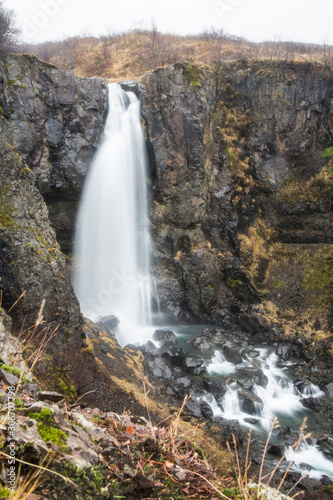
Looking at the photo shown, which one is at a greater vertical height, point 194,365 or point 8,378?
point 8,378

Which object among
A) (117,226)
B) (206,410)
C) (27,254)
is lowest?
(206,410)

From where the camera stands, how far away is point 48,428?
2016 mm

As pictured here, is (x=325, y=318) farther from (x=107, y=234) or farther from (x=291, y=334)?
(x=107, y=234)

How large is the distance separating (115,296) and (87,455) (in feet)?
55.5

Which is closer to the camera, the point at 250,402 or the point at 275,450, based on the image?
the point at 275,450

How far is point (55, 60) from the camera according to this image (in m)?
29.1

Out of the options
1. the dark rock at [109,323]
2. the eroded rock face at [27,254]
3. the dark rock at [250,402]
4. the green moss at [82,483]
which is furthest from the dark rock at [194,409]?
the green moss at [82,483]

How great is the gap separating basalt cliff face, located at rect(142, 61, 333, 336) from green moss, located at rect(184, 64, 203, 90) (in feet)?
0.24

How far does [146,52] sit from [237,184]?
60.8ft

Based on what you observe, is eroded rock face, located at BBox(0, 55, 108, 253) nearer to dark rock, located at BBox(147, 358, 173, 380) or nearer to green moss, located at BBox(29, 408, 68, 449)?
dark rock, located at BBox(147, 358, 173, 380)

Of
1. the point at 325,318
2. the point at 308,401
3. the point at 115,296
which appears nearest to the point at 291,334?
the point at 325,318

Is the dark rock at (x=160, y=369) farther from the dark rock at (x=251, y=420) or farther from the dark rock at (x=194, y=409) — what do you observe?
the dark rock at (x=251, y=420)

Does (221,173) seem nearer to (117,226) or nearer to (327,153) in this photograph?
(327,153)

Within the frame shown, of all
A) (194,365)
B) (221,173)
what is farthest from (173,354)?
(221,173)
